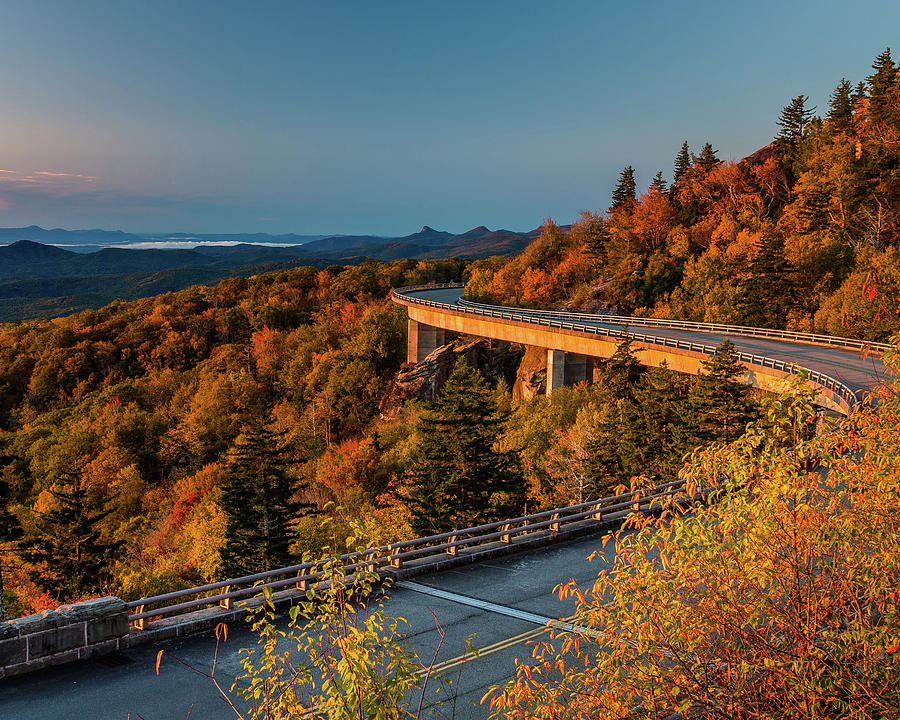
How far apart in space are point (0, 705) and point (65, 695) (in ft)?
2.88

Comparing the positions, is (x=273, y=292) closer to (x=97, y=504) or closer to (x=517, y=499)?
(x=97, y=504)

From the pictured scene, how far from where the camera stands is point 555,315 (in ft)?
226

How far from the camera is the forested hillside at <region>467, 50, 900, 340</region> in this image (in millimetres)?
56938

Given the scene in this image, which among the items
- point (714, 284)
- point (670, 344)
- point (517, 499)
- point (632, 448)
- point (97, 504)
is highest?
point (714, 284)

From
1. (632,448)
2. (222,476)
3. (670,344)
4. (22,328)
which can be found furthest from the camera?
(22,328)

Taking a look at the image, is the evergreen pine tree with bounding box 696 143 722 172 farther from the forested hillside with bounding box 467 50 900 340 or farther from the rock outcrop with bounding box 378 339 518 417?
the rock outcrop with bounding box 378 339 518 417

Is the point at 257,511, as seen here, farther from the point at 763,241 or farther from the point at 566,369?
the point at 763,241

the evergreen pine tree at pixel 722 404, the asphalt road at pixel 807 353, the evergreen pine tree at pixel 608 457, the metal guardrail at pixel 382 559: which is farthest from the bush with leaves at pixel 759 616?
the evergreen pine tree at pixel 608 457

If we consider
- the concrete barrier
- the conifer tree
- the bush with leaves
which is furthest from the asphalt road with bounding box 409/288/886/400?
the concrete barrier

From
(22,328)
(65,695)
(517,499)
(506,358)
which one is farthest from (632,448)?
(22,328)

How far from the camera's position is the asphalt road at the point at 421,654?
1077 cm

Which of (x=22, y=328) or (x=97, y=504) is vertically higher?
(x=22, y=328)

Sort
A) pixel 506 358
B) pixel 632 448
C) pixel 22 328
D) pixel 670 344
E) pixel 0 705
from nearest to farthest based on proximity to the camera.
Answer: pixel 0 705
pixel 632 448
pixel 670 344
pixel 506 358
pixel 22 328

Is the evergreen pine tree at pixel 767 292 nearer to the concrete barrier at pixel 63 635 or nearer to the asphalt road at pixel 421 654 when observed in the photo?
the asphalt road at pixel 421 654
